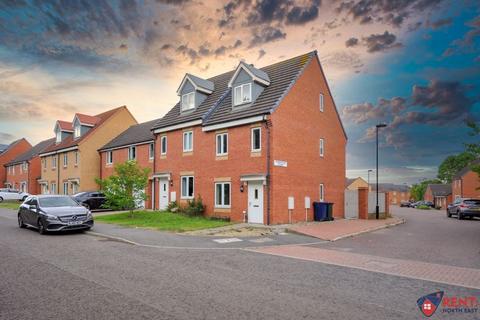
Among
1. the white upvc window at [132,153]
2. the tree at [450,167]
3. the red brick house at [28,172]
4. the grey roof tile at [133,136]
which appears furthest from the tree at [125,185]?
the tree at [450,167]

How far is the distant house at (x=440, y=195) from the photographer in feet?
278

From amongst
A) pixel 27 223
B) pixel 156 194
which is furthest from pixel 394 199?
pixel 27 223

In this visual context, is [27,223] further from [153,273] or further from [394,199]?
[394,199]

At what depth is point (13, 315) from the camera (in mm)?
5676

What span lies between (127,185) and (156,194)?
588cm

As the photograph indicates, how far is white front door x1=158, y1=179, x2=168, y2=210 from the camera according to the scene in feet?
89.6

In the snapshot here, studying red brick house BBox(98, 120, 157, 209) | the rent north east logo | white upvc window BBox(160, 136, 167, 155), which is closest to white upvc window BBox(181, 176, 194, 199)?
white upvc window BBox(160, 136, 167, 155)

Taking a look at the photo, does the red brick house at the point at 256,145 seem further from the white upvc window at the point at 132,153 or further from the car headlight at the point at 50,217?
the car headlight at the point at 50,217

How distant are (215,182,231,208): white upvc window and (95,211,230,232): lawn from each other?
1.33 metres

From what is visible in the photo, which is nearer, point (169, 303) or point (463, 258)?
Result: point (169, 303)

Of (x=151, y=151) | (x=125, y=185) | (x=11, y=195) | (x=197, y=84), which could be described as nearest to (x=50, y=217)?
(x=125, y=185)

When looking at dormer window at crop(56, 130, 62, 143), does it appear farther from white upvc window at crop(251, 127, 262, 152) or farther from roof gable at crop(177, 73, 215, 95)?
white upvc window at crop(251, 127, 262, 152)

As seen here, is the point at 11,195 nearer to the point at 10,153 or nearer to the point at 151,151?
the point at 10,153

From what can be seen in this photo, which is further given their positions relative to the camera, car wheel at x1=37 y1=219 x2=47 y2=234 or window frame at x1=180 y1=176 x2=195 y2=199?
window frame at x1=180 y1=176 x2=195 y2=199
